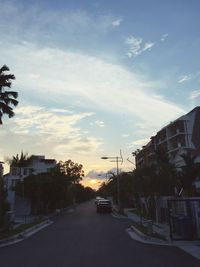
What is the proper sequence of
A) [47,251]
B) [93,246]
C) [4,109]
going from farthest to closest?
[4,109] → [93,246] → [47,251]

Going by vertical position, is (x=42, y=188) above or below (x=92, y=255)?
above

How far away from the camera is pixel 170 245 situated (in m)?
18.2

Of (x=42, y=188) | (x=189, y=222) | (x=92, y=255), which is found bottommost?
(x=92, y=255)

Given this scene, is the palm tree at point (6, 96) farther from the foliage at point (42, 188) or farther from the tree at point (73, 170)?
the tree at point (73, 170)

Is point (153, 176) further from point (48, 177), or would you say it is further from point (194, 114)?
point (194, 114)

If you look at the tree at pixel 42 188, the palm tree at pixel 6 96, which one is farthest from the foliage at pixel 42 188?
the palm tree at pixel 6 96

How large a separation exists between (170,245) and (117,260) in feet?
16.7

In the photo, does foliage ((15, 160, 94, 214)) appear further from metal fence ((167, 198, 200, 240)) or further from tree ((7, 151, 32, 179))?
metal fence ((167, 198, 200, 240))

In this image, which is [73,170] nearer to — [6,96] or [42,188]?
[42,188]

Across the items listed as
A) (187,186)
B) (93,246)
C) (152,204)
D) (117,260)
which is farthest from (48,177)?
(117,260)

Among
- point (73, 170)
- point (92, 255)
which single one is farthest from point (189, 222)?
point (73, 170)

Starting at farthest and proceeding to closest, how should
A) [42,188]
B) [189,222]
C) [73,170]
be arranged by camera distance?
[73,170] < [42,188] < [189,222]

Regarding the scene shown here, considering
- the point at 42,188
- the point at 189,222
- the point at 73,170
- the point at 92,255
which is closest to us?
the point at 92,255

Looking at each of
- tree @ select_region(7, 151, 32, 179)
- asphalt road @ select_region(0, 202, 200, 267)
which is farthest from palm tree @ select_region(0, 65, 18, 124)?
tree @ select_region(7, 151, 32, 179)
